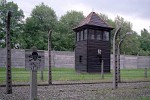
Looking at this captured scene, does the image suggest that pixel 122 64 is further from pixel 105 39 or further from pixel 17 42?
pixel 17 42

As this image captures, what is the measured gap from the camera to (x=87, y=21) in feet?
103

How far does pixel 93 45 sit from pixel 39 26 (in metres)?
34.0

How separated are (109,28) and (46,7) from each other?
40.8 meters

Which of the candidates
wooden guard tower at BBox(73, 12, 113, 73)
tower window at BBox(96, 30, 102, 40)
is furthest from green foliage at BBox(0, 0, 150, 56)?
tower window at BBox(96, 30, 102, 40)

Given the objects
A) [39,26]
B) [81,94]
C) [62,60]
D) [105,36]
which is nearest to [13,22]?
[39,26]

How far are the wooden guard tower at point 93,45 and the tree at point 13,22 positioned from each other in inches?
950

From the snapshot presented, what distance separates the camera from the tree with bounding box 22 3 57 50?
59.2 m

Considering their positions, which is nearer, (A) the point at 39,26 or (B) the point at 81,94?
(B) the point at 81,94

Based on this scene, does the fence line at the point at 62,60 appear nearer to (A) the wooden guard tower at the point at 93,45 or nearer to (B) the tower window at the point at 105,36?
(A) the wooden guard tower at the point at 93,45

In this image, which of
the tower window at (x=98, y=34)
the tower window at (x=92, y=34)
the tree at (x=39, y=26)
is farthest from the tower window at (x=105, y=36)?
the tree at (x=39, y=26)

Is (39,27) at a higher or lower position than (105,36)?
higher

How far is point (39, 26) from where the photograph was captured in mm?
63031

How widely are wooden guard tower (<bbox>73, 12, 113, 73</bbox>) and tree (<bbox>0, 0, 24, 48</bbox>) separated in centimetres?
2414

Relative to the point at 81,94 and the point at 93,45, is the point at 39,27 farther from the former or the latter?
the point at 81,94
